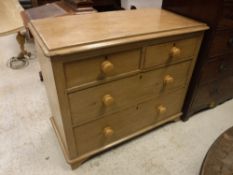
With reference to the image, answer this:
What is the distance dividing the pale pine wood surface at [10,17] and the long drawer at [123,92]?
1078 mm

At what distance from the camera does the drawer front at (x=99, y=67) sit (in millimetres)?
842

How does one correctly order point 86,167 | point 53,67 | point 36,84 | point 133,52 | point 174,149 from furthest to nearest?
point 36,84, point 174,149, point 86,167, point 133,52, point 53,67

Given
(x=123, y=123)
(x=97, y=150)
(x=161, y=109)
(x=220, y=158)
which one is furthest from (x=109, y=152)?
(x=220, y=158)

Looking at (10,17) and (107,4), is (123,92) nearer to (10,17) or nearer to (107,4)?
(10,17)

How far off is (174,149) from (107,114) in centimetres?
61

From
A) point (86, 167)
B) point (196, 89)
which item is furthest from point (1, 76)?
point (196, 89)

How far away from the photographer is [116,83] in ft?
3.31

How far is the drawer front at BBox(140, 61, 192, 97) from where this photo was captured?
1.13 meters

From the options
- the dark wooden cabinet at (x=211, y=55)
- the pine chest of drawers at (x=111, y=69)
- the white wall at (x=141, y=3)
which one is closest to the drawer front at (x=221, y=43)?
the dark wooden cabinet at (x=211, y=55)

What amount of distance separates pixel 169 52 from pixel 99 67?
0.45m

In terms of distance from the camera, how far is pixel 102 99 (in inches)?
39.8

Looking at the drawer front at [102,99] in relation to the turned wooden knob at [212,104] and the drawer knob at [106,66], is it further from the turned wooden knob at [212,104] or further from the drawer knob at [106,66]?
the turned wooden knob at [212,104]

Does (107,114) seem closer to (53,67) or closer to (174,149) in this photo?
(53,67)

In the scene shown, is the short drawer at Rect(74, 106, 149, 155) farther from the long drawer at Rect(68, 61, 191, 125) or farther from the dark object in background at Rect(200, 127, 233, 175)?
the dark object in background at Rect(200, 127, 233, 175)
